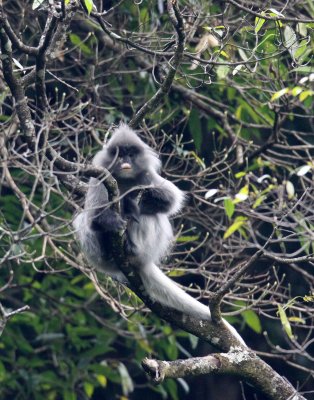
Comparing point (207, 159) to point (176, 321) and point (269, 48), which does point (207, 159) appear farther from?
point (176, 321)

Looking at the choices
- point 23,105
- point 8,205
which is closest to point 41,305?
point 8,205

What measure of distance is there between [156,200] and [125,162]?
28 centimetres

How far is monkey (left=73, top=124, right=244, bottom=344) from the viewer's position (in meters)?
5.14

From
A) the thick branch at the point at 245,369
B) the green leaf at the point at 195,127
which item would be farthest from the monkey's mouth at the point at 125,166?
the green leaf at the point at 195,127

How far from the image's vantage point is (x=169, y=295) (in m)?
5.14

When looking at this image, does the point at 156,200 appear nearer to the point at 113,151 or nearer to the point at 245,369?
the point at 113,151

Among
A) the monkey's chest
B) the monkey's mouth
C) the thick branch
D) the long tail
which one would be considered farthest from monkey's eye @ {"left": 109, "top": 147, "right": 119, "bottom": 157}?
the thick branch

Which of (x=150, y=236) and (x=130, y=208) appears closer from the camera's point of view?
(x=130, y=208)

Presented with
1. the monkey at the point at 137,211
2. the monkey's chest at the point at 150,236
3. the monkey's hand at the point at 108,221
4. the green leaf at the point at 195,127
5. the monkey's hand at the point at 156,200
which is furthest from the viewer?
the green leaf at the point at 195,127

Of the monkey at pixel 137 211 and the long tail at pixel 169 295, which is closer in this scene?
the long tail at pixel 169 295

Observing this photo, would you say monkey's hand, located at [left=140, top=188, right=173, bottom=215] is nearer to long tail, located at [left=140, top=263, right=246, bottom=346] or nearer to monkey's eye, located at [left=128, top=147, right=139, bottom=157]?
monkey's eye, located at [left=128, top=147, right=139, bottom=157]

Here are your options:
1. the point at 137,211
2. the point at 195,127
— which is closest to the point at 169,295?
the point at 137,211

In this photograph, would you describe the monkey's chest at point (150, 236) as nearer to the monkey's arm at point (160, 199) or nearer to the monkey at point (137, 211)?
the monkey at point (137, 211)

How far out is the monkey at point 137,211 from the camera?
16.9ft
